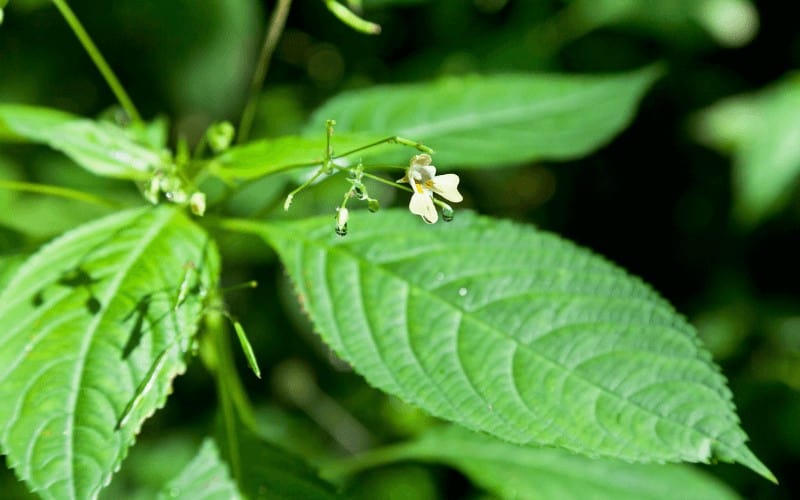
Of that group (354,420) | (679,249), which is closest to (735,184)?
(679,249)

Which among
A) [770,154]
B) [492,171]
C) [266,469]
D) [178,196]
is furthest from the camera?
[492,171]

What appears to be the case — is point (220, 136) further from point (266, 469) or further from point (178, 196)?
point (266, 469)

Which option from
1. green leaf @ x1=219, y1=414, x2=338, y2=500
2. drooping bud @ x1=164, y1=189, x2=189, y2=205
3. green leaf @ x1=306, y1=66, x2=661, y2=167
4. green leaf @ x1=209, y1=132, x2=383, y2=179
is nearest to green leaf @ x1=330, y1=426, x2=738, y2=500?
green leaf @ x1=219, y1=414, x2=338, y2=500

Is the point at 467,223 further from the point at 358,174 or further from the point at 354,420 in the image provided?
the point at 354,420

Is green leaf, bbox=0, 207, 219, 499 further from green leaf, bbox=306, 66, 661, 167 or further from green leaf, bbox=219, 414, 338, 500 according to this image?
green leaf, bbox=306, 66, 661, 167

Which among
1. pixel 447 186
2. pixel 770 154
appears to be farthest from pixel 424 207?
pixel 770 154

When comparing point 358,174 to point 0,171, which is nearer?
point 358,174
